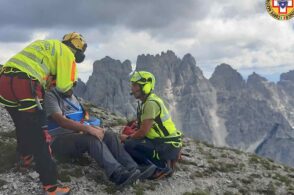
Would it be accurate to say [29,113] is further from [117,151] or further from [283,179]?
[283,179]

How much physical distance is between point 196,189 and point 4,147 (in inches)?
276

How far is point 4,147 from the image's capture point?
14453 mm

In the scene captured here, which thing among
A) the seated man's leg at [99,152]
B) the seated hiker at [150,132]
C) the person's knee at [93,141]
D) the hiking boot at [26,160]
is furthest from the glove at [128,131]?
the hiking boot at [26,160]

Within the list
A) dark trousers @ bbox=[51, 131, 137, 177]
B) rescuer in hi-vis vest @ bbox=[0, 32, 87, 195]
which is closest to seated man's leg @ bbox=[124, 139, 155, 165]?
dark trousers @ bbox=[51, 131, 137, 177]

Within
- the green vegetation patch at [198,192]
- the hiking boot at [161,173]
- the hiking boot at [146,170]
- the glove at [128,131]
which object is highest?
the glove at [128,131]

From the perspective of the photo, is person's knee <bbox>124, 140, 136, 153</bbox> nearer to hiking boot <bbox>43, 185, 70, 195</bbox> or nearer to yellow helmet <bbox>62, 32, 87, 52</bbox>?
hiking boot <bbox>43, 185, 70, 195</bbox>

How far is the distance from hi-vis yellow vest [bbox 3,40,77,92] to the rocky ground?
3.50 meters

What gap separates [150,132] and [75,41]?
407cm

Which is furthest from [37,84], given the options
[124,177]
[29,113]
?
[124,177]

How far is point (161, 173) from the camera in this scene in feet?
47.1

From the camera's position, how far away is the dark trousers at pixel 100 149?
1231 cm

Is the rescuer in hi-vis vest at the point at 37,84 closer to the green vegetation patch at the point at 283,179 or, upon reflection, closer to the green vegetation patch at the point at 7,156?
the green vegetation patch at the point at 7,156

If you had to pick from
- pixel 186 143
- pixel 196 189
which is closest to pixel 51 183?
pixel 196 189

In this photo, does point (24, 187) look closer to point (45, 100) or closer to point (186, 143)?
point (45, 100)
